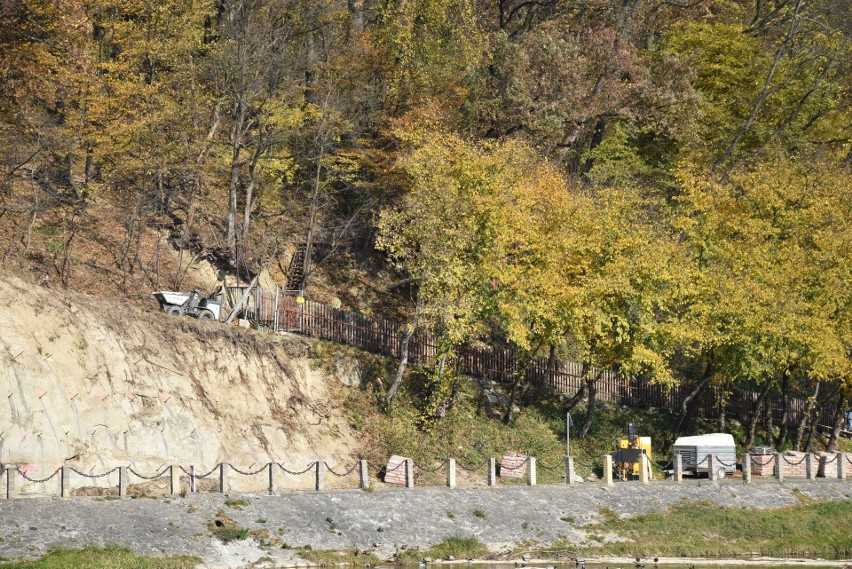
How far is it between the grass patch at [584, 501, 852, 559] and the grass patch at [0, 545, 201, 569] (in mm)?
12805

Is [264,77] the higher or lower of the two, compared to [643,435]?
higher

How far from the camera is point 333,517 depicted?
3216 centimetres

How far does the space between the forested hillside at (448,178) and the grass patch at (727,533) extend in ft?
25.3

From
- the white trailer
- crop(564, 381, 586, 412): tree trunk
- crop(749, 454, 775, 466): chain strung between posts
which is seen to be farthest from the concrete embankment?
crop(564, 381, 586, 412): tree trunk

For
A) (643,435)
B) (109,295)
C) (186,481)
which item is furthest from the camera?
(643,435)

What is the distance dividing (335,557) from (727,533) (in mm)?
14027

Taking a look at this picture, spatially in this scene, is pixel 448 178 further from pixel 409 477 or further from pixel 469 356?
pixel 409 477

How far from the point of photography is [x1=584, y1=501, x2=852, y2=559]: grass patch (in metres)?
35.1

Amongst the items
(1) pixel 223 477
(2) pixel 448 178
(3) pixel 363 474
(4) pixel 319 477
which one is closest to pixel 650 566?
(3) pixel 363 474

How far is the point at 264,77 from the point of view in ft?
165

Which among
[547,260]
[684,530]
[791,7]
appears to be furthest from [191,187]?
[791,7]

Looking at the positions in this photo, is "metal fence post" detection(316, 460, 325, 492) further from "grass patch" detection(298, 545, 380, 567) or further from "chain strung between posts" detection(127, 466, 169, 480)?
"chain strung between posts" detection(127, 466, 169, 480)

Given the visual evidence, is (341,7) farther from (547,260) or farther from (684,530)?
(684,530)

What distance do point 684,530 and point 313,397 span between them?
14.3 metres
